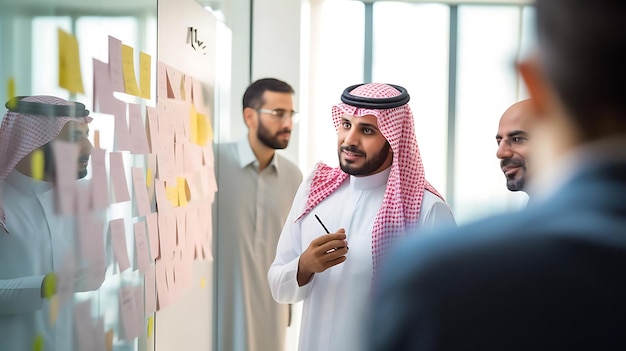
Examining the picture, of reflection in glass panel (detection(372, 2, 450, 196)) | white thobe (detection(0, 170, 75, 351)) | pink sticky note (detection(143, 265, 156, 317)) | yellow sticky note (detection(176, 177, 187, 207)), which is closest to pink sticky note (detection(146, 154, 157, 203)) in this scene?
pink sticky note (detection(143, 265, 156, 317))

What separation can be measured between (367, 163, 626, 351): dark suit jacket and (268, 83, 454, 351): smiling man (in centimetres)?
198

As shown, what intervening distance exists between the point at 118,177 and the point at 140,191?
0.27 m

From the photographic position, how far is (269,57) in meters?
4.88

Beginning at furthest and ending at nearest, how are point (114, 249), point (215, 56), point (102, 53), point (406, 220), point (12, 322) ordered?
1. point (215, 56)
2. point (406, 220)
3. point (114, 249)
4. point (102, 53)
5. point (12, 322)

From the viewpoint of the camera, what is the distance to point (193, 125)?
3.54 metres

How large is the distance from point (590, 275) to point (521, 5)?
5.62 metres

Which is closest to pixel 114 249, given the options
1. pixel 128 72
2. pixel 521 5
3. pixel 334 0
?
pixel 128 72

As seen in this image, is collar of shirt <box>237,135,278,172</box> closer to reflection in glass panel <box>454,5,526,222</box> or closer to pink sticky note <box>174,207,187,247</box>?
pink sticky note <box>174,207,187,247</box>

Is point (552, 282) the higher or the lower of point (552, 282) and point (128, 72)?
the lower

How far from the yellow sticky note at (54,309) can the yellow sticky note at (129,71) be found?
2.61ft

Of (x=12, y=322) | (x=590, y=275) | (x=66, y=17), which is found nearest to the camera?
(x=590, y=275)

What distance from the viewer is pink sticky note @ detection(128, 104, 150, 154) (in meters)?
2.58

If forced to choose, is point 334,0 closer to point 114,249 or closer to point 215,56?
point 215,56

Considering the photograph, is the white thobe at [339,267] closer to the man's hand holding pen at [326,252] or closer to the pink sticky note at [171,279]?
the man's hand holding pen at [326,252]
